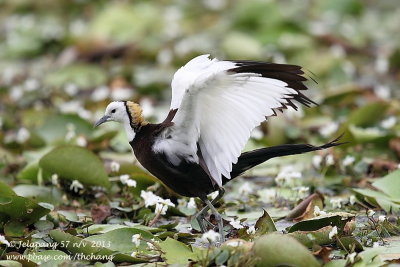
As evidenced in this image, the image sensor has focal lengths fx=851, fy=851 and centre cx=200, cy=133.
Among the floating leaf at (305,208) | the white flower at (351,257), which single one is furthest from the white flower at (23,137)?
the white flower at (351,257)

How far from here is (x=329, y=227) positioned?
4547 millimetres

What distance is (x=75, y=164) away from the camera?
18.8 feet

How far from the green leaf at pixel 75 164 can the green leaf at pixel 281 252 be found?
1.98m

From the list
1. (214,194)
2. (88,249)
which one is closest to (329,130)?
(214,194)

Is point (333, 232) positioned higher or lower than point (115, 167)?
lower

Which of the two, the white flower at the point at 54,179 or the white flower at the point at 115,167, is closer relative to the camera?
the white flower at the point at 54,179

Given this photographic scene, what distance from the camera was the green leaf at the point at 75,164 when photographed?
5.70 metres

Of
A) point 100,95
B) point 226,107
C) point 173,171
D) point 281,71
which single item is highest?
point 281,71

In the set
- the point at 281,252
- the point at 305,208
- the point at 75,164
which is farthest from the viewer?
the point at 75,164

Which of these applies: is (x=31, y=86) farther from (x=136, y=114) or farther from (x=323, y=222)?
(x=323, y=222)

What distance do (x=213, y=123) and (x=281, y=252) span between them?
3.19 ft

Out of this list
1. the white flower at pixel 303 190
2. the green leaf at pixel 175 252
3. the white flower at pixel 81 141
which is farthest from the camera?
the white flower at pixel 81 141

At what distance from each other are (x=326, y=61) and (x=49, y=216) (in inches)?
218

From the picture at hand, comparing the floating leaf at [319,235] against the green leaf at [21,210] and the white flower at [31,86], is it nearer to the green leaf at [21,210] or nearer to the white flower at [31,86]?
the green leaf at [21,210]
